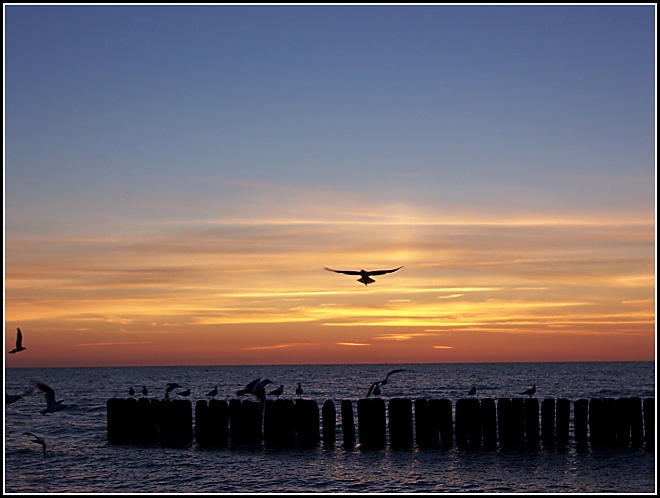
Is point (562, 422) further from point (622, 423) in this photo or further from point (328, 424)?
point (328, 424)

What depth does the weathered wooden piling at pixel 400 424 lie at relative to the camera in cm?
2378

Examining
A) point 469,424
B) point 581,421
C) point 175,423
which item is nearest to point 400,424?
point 469,424

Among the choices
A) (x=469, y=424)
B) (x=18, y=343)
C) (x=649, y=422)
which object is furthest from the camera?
(x=469, y=424)

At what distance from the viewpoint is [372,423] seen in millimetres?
24047

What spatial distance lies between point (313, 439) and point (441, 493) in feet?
18.8

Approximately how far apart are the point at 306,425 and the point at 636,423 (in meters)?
9.84

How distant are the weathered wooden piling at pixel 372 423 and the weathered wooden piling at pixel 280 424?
211cm

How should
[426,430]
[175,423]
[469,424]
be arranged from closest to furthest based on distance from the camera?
[469,424] → [426,430] → [175,423]

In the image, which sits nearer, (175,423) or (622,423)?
(622,423)

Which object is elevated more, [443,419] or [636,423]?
[443,419]

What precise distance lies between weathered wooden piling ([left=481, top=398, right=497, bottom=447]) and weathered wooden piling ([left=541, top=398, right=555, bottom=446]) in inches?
60.0

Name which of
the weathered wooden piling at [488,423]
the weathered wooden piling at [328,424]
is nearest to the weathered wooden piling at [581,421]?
the weathered wooden piling at [488,423]

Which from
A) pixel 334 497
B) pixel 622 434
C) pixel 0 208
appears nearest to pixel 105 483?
pixel 334 497

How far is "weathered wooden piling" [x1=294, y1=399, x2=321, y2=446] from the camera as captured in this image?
23.9 metres
